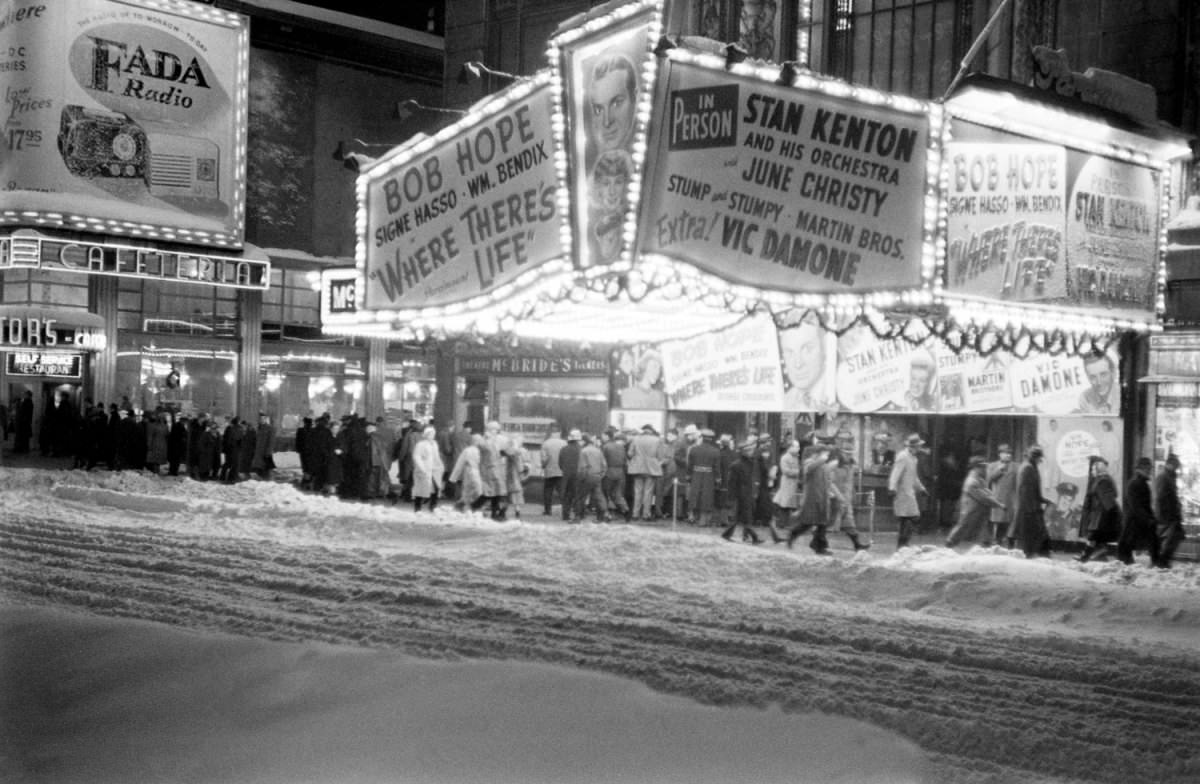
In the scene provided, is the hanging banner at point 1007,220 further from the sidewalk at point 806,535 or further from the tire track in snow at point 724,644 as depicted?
the sidewalk at point 806,535

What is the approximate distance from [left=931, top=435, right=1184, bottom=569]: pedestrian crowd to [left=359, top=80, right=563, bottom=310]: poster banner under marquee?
21.2 feet

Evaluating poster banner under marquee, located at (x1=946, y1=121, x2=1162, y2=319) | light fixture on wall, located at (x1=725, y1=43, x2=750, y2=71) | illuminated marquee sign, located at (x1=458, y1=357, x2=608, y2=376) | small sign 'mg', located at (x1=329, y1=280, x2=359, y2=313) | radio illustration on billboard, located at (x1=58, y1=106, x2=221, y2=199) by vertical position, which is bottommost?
illuminated marquee sign, located at (x1=458, y1=357, x2=608, y2=376)

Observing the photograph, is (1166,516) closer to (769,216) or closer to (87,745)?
(769,216)

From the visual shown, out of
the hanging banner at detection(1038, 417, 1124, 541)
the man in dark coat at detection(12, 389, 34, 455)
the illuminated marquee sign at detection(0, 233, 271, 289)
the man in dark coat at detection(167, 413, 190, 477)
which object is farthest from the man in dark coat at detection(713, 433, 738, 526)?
the man in dark coat at detection(12, 389, 34, 455)

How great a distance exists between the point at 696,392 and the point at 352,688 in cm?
1527

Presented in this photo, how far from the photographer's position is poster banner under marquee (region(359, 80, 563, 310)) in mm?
14445

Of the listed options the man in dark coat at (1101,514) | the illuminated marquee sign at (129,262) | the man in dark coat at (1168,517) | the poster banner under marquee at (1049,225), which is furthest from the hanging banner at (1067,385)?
the illuminated marquee sign at (129,262)

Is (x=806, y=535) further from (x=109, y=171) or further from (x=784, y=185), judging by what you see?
(x=109, y=171)

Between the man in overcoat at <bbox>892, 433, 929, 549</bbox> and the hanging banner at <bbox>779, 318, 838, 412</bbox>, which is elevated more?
the hanging banner at <bbox>779, 318, 838, 412</bbox>

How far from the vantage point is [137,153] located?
31000 mm

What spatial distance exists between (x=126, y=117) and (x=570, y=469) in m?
14.5

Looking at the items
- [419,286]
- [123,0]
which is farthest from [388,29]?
[419,286]

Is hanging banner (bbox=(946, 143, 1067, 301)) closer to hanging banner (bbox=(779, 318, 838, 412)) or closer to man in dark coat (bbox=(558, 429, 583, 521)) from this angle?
hanging banner (bbox=(779, 318, 838, 412))

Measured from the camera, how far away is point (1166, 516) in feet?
54.9
